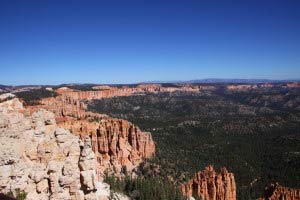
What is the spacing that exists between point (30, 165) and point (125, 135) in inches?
2119

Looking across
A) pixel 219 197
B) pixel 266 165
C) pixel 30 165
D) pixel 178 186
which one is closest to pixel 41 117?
pixel 30 165

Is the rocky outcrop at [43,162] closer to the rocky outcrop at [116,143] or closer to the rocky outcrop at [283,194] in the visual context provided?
the rocky outcrop at [116,143]

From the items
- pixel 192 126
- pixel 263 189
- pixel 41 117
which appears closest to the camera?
pixel 41 117

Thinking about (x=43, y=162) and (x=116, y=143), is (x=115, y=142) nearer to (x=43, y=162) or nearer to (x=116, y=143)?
(x=116, y=143)

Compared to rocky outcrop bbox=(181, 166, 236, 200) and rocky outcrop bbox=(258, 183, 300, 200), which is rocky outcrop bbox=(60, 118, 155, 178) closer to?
rocky outcrop bbox=(181, 166, 236, 200)

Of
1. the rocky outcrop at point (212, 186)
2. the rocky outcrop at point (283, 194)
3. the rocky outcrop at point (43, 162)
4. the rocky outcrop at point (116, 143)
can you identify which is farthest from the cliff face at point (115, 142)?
the rocky outcrop at point (43, 162)

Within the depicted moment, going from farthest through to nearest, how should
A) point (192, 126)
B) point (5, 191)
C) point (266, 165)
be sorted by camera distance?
point (192, 126) < point (266, 165) < point (5, 191)

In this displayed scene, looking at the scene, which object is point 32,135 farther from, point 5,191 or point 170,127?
point 170,127

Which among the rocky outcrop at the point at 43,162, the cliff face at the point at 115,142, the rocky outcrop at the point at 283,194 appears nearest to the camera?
the rocky outcrop at the point at 43,162

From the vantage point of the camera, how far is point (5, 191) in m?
27.4

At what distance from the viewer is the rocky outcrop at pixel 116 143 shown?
251ft

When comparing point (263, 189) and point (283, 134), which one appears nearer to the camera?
point (263, 189)

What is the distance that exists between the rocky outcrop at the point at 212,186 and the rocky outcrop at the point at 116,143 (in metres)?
14.6

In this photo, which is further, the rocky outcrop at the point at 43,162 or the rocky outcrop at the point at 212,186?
the rocky outcrop at the point at 212,186
